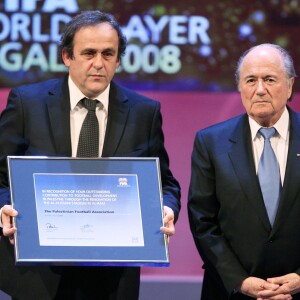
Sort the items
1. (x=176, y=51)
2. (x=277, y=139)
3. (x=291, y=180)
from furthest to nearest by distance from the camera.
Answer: (x=176, y=51) < (x=277, y=139) < (x=291, y=180)

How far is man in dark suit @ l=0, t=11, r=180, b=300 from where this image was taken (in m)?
3.16

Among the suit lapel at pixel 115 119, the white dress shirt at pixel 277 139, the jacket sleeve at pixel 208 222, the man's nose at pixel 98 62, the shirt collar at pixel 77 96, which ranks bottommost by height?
the jacket sleeve at pixel 208 222

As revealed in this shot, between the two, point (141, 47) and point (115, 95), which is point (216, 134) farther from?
point (141, 47)

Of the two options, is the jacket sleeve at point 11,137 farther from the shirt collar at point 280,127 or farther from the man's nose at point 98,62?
the shirt collar at point 280,127

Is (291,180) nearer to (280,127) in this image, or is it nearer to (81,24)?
(280,127)

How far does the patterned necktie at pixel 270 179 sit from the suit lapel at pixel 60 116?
75 centimetres

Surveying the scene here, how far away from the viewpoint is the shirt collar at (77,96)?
3266mm

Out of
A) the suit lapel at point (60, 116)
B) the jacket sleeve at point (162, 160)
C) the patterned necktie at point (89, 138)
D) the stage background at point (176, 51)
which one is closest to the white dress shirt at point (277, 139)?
the jacket sleeve at point (162, 160)

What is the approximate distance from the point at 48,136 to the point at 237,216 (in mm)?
798

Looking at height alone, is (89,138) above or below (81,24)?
below

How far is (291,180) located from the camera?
A: 10.5 feet

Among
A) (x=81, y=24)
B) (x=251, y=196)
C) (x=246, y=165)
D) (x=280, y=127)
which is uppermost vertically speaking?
(x=81, y=24)

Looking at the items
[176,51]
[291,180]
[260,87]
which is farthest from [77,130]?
[176,51]

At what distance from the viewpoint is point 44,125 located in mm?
3225
